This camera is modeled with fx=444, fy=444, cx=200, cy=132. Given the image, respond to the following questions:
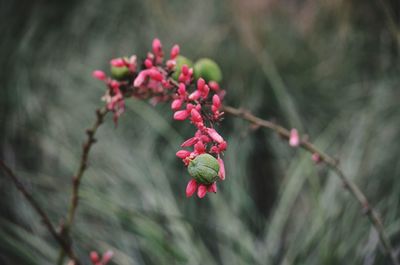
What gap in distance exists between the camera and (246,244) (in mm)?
1158

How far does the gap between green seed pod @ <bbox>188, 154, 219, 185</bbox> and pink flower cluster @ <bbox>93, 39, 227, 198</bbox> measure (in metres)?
0.02

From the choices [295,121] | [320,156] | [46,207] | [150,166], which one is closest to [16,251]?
[46,207]

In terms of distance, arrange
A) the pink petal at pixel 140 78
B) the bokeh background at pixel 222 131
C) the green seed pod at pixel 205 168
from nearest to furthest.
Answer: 1. the green seed pod at pixel 205 168
2. the pink petal at pixel 140 78
3. the bokeh background at pixel 222 131

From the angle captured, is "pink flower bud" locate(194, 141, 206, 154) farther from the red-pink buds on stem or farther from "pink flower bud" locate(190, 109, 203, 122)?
the red-pink buds on stem

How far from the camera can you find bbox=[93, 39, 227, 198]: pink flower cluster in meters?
0.61

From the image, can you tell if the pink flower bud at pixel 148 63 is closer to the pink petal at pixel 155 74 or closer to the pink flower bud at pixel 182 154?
the pink petal at pixel 155 74

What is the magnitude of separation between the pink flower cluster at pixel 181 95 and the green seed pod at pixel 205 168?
2cm

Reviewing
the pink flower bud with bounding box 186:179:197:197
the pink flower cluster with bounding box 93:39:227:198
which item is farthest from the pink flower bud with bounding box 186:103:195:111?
the pink flower bud with bounding box 186:179:197:197

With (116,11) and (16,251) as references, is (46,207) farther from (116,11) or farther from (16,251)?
(116,11)

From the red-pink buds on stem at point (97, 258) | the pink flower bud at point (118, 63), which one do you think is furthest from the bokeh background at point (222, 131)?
the pink flower bud at point (118, 63)

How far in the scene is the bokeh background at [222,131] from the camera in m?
1.16

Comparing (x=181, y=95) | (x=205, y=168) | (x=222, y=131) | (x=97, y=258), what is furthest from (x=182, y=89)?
(x=222, y=131)

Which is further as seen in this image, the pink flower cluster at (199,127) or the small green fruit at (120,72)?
the small green fruit at (120,72)

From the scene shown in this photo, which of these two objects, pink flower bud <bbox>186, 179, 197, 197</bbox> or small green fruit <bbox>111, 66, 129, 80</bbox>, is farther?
small green fruit <bbox>111, 66, 129, 80</bbox>
